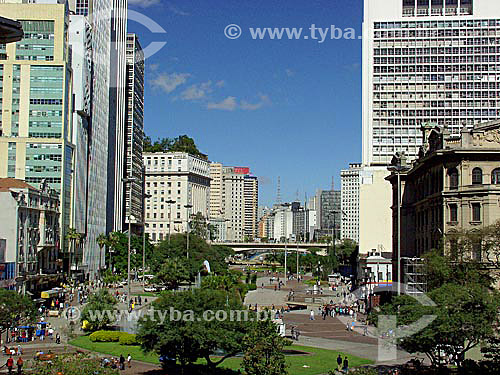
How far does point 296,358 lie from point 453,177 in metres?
26.2

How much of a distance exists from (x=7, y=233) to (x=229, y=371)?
45.8 m

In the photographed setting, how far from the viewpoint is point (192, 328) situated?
3706 centimetres

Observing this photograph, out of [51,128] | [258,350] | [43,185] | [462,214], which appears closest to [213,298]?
[258,350]

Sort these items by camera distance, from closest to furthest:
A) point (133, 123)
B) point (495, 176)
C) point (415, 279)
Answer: point (495, 176) → point (415, 279) → point (133, 123)

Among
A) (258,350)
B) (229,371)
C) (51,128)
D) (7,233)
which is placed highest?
(51,128)

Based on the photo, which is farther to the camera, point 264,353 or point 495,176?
point 495,176

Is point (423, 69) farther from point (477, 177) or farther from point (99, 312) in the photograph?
point (99, 312)

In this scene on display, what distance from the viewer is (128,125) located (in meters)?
175

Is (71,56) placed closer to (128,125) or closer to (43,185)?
(43,185)

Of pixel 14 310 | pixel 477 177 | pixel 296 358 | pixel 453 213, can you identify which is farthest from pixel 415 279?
pixel 14 310

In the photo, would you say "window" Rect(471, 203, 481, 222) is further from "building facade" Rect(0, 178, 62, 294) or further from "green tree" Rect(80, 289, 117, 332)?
"building facade" Rect(0, 178, 62, 294)

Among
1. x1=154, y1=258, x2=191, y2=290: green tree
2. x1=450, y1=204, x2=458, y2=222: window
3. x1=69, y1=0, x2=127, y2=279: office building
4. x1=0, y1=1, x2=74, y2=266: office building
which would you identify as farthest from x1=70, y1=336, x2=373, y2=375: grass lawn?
x1=69, y1=0, x2=127, y2=279: office building

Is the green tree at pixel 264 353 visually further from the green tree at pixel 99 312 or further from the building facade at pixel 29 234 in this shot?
the building facade at pixel 29 234

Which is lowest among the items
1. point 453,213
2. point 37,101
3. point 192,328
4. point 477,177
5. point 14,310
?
point 14,310
